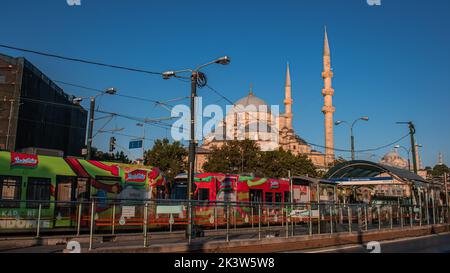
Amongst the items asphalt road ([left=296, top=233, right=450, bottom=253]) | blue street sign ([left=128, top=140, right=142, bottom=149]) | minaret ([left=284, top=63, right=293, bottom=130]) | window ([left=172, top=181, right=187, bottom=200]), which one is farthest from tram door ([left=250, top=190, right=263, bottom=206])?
minaret ([left=284, top=63, right=293, bottom=130])

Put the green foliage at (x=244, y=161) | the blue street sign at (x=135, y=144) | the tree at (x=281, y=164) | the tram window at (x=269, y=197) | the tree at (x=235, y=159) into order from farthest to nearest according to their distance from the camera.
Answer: the tree at (x=281, y=164)
the green foliage at (x=244, y=161)
the tree at (x=235, y=159)
the blue street sign at (x=135, y=144)
the tram window at (x=269, y=197)

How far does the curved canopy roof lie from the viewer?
26.2m

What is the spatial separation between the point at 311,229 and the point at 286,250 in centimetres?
254

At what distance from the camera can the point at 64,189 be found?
61.8 feet

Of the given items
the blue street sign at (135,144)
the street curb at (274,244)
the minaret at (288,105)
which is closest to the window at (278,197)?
the street curb at (274,244)

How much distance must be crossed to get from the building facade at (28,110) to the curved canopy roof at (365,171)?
20.7 metres

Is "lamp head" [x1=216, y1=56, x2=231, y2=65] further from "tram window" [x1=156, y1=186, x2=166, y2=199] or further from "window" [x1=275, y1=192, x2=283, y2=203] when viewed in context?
"window" [x1=275, y1=192, x2=283, y2=203]

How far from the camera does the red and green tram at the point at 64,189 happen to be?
45.0ft

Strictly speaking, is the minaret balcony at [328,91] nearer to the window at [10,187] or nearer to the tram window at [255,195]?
the tram window at [255,195]

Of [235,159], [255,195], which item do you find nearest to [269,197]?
[255,195]

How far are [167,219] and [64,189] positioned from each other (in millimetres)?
6511

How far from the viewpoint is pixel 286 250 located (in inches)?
599
